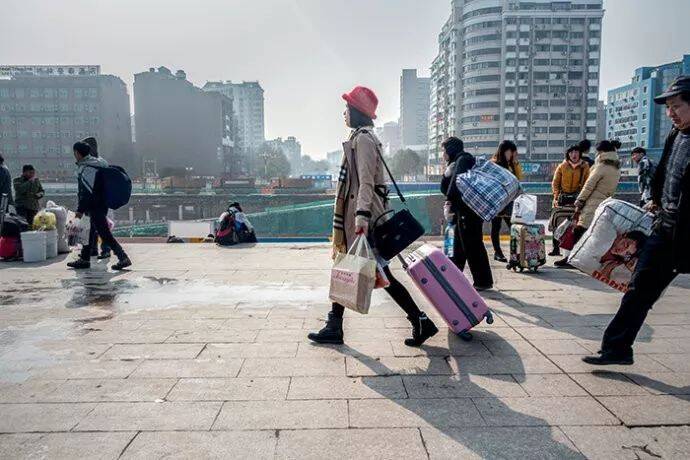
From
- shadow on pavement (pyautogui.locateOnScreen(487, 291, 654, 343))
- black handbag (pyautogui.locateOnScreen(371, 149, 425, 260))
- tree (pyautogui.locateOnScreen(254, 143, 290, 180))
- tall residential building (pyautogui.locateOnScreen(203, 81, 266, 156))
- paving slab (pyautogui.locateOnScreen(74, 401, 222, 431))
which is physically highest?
tall residential building (pyautogui.locateOnScreen(203, 81, 266, 156))

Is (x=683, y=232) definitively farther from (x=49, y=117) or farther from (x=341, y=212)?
(x=49, y=117)

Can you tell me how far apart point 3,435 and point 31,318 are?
8.73 feet

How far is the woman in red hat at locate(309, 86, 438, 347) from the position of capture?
3832 mm

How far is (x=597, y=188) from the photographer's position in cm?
668

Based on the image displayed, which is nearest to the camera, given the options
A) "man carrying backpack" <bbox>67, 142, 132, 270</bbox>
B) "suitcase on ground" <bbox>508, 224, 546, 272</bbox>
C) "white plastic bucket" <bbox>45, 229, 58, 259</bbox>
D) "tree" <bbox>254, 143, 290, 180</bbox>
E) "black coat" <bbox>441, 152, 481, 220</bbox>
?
"black coat" <bbox>441, 152, 481, 220</bbox>

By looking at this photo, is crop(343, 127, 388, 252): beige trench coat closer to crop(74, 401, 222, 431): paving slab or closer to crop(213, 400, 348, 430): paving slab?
crop(213, 400, 348, 430): paving slab

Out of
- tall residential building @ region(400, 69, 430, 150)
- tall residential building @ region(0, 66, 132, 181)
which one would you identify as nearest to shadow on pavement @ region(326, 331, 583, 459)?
tall residential building @ region(0, 66, 132, 181)

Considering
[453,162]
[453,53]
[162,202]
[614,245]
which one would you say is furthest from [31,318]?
[453,53]

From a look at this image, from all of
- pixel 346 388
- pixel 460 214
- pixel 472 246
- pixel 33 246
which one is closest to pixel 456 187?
pixel 460 214

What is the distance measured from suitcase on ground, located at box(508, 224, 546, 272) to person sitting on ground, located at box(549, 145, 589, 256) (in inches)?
37.7

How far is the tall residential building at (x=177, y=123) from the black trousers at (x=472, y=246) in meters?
85.9

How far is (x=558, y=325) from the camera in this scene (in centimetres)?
444

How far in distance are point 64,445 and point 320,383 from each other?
1.44 m

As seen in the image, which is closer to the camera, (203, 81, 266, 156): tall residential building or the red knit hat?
the red knit hat
